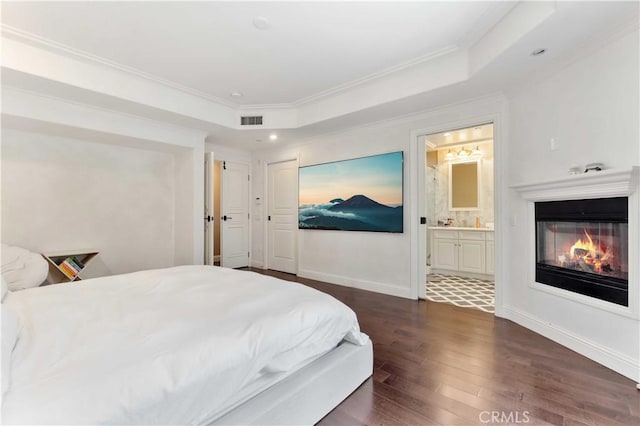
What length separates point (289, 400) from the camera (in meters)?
1.43

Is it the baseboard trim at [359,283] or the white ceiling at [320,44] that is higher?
the white ceiling at [320,44]

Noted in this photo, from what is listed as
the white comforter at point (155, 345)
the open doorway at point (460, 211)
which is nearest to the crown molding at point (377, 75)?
the open doorway at point (460, 211)

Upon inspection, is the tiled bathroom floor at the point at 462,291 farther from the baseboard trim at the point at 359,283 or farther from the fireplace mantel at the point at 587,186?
the fireplace mantel at the point at 587,186

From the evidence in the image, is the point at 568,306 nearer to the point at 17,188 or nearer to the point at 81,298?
the point at 81,298

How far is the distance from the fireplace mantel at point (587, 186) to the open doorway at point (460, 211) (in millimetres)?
1997

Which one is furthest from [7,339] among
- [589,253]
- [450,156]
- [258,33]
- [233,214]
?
[450,156]

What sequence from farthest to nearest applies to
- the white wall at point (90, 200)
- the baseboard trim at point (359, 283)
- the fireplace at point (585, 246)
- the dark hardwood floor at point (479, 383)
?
the baseboard trim at point (359, 283) < the white wall at point (90, 200) < the fireplace at point (585, 246) < the dark hardwood floor at point (479, 383)

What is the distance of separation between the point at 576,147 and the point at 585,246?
831 mm

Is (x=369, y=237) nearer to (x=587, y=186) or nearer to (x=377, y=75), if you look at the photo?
(x=377, y=75)

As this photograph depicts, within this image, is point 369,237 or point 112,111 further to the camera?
point 369,237

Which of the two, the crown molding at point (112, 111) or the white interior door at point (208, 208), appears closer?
the crown molding at point (112, 111)

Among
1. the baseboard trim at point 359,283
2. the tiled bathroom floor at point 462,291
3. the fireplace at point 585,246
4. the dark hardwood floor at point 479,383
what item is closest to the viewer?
the dark hardwood floor at point 479,383

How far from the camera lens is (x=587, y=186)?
2.29 meters

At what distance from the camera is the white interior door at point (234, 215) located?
5.55 metres
